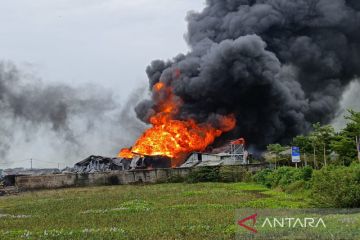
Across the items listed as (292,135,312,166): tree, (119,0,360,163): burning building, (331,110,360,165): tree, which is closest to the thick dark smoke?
(119,0,360,163): burning building

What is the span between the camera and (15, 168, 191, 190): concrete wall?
196 feet

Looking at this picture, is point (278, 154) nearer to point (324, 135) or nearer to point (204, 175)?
point (204, 175)

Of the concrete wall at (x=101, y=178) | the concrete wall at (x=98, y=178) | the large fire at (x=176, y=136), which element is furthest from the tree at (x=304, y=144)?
the large fire at (x=176, y=136)

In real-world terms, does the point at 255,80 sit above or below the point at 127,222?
above

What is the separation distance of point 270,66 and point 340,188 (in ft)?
169

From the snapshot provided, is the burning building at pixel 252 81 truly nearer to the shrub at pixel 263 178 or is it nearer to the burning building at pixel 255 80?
the burning building at pixel 255 80

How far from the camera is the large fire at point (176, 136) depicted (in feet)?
248

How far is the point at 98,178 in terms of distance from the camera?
61.3 m

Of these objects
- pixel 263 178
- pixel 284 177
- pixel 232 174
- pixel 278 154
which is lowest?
pixel 263 178

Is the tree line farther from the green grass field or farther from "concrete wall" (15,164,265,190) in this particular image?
the green grass field

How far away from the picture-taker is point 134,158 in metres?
71.6

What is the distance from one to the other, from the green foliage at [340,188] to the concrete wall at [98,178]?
37.8 m

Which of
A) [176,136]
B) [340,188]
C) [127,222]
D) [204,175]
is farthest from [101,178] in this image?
[340,188]

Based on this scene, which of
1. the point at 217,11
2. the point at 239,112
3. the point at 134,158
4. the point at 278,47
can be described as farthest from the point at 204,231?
the point at 217,11
